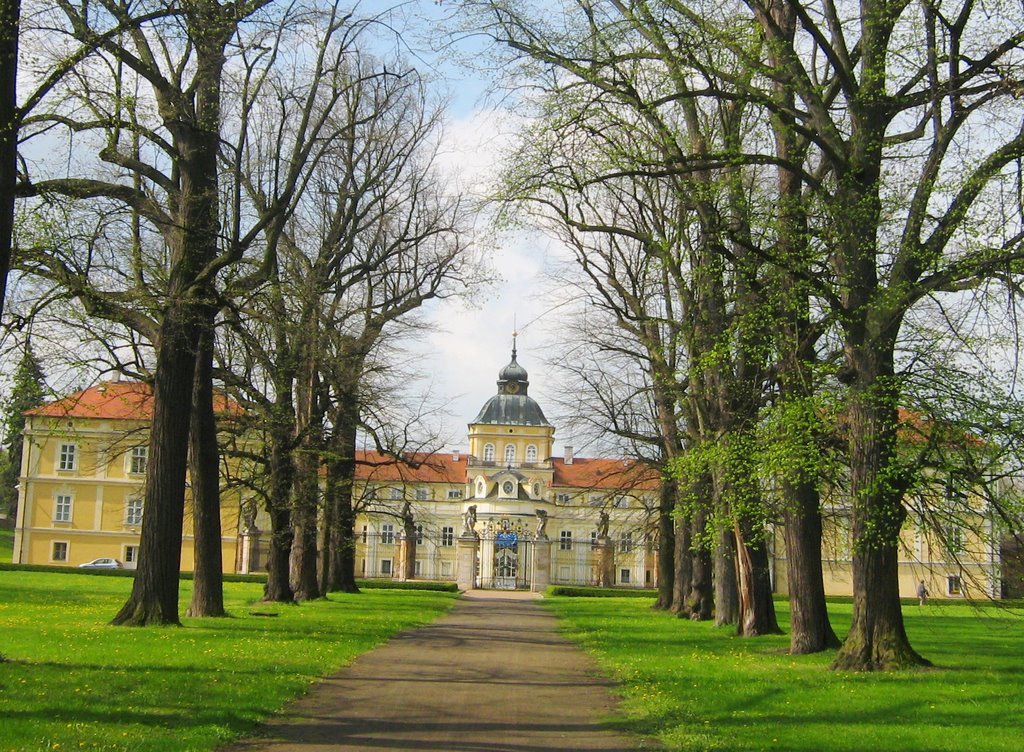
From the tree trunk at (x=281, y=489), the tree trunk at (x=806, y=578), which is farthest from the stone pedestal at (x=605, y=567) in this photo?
the tree trunk at (x=806, y=578)

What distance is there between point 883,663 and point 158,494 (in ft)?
34.2

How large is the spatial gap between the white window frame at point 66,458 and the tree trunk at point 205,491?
156 ft

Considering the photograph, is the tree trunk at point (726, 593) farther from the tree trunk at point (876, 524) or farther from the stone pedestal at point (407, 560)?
the stone pedestal at point (407, 560)

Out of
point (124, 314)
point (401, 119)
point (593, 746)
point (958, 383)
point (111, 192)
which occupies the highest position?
point (401, 119)

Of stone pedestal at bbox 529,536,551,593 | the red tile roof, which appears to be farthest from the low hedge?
the red tile roof

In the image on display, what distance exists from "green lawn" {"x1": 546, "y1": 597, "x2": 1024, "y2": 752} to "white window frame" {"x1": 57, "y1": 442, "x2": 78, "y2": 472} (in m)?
51.9

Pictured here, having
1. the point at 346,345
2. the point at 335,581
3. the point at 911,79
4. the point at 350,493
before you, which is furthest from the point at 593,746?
the point at 335,581

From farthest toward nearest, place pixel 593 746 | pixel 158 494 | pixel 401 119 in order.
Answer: pixel 401 119, pixel 158 494, pixel 593 746

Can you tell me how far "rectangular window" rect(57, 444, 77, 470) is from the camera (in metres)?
64.2

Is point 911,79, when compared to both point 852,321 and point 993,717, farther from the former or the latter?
point 993,717

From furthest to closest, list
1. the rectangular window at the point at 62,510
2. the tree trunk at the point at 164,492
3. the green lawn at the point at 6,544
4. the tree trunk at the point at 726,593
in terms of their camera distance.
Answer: the green lawn at the point at 6,544 < the rectangular window at the point at 62,510 < the tree trunk at the point at 726,593 < the tree trunk at the point at 164,492

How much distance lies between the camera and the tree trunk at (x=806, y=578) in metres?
16.7

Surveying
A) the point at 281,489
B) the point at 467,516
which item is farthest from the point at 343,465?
the point at 467,516

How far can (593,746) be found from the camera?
8641 millimetres
